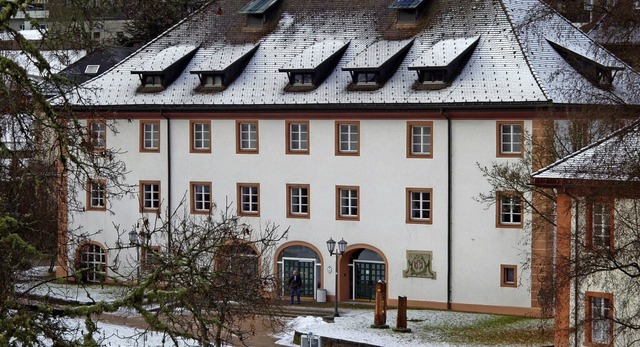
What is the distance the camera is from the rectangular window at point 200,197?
4747 cm

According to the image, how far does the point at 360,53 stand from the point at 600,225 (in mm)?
18119

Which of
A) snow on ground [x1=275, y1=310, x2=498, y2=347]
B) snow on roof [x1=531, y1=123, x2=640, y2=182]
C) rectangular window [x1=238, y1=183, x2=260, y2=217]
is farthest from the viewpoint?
rectangular window [x1=238, y1=183, x2=260, y2=217]

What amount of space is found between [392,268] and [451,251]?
2.19m

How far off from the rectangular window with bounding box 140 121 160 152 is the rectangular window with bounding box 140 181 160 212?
120 centimetres

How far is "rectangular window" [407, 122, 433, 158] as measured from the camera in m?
43.3

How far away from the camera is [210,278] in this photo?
38.0 feet

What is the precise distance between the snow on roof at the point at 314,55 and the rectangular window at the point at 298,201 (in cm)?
397

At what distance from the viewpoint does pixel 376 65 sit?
145ft

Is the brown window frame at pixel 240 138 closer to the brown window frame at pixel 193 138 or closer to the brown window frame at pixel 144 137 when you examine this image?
the brown window frame at pixel 193 138

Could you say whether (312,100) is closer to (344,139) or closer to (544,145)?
(344,139)

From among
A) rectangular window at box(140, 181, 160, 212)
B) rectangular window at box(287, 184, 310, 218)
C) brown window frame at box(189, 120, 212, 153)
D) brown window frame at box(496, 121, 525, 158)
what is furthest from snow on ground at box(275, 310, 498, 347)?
rectangular window at box(140, 181, 160, 212)

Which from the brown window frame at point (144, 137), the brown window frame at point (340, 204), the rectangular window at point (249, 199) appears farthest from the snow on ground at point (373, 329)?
the brown window frame at point (144, 137)

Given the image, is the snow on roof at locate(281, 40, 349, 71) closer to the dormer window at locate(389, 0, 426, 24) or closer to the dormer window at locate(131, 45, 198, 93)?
the dormer window at locate(389, 0, 426, 24)

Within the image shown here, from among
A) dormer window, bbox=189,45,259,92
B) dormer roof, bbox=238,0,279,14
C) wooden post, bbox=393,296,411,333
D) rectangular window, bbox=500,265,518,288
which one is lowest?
wooden post, bbox=393,296,411,333
